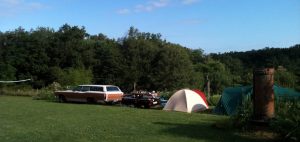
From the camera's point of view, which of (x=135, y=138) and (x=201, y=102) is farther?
(x=201, y=102)

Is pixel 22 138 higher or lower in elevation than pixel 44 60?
lower

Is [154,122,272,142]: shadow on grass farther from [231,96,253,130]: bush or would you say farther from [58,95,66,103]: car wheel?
[58,95,66,103]: car wheel

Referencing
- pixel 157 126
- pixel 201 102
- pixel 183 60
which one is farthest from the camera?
pixel 183 60

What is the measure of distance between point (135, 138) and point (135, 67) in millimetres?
63550

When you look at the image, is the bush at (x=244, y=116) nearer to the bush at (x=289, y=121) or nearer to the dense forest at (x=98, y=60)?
the bush at (x=289, y=121)

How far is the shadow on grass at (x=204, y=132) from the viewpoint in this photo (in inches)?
538

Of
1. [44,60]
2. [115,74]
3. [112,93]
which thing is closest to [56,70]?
[44,60]

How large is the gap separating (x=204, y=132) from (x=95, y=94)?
19969 millimetres

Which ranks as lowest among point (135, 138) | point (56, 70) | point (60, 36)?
point (135, 138)

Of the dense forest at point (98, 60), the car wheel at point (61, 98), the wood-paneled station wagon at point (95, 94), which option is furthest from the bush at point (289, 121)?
the dense forest at point (98, 60)

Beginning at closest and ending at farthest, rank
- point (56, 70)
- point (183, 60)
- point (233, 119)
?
point (233, 119) < point (56, 70) < point (183, 60)

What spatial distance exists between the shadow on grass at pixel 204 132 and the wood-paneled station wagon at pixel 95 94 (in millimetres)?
16833

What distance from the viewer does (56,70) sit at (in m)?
71.4

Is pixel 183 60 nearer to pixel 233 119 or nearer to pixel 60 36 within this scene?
pixel 60 36
